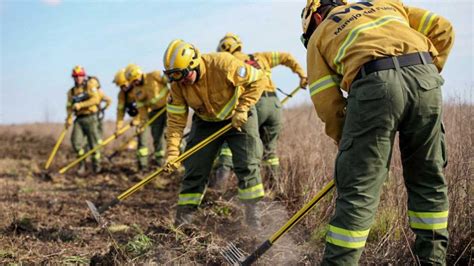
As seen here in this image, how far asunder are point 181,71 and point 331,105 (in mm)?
1966

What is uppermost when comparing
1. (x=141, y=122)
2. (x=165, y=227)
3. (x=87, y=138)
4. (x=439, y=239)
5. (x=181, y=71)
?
(x=181, y=71)

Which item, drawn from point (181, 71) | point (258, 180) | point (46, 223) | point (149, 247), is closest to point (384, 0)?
point (181, 71)

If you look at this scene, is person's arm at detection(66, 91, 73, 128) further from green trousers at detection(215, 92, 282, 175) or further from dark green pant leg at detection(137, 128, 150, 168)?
green trousers at detection(215, 92, 282, 175)

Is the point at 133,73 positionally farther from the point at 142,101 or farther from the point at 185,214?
the point at 185,214

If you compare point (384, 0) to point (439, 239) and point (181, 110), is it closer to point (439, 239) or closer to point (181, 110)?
point (439, 239)

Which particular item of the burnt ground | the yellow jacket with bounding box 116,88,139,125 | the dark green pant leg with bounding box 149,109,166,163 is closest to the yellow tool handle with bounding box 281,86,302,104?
the burnt ground

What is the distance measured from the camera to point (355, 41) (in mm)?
2557

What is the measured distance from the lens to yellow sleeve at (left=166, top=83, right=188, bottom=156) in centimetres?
468

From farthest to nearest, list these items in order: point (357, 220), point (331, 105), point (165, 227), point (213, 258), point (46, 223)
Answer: point (46, 223), point (165, 227), point (213, 258), point (331, 105), point (357, 220)

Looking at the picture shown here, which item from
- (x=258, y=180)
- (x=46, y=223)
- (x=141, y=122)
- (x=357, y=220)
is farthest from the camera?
(x=141, y=122)

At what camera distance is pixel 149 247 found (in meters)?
3.81

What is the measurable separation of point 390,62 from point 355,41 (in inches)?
9.3

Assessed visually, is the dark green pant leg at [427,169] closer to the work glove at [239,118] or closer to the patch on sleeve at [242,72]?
the work glove at [239,118]

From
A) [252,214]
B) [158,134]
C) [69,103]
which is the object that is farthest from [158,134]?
[252,214]
